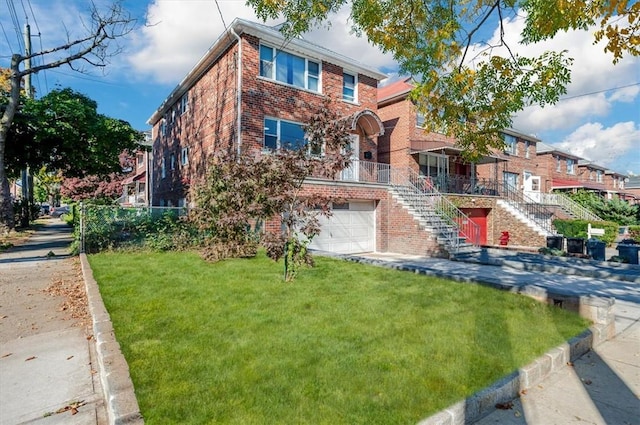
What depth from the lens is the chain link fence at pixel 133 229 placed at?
37.6 feet

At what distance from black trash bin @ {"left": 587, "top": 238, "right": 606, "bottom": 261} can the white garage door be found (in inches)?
319

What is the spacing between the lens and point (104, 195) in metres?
34.8

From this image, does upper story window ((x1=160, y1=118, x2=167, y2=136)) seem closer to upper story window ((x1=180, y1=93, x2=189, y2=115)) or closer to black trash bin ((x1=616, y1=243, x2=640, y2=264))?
upper story window ((x1=180, y1=93, x2=189, y2=115))

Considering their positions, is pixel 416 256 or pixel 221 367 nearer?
pixel 221 367

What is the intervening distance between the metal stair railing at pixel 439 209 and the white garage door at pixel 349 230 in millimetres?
1843

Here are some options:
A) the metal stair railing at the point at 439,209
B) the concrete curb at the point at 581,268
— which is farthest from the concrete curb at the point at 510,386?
the metal stair railing at the point at 439,209

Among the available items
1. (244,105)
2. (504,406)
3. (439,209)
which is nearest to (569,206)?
(439,209)

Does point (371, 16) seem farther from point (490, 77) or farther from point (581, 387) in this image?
point (581, 387)

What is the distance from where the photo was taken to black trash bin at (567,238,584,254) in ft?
45.5

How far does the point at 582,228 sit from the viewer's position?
65.5 ft

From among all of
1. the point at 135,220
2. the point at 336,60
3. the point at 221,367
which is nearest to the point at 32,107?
the point at 135,220

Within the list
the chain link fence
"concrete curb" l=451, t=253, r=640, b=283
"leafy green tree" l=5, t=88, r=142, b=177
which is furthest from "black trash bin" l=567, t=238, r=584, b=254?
"leafy green tree" l=5, t=88, r=142, b=177

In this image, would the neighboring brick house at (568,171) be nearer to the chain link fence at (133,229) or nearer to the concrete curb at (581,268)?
the concrete curb at (581,268)

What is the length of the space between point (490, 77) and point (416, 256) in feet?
29.3
